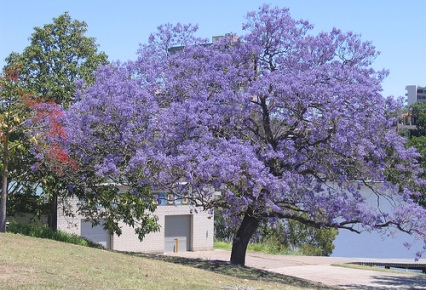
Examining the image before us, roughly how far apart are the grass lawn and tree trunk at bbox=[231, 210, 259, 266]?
18.9 feet

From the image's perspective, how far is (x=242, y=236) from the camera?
21.6 m

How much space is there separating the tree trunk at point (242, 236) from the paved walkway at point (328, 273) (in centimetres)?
411

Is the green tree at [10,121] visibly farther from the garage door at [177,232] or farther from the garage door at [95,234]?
the garage door at [177,232]

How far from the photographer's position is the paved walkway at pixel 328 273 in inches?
995

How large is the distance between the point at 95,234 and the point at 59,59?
1109cm

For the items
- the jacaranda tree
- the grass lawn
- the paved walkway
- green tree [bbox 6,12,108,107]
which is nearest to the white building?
the paved walkway

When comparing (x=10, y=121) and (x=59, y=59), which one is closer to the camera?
(x=10, y=121)

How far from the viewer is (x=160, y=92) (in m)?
20.2

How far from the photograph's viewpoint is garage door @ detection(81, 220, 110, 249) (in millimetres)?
32906

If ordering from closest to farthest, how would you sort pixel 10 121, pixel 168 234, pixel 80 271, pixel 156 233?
1. pixel 80 271
2. pixel 10 121
3. pixel 156 233
4. pixel 168 234

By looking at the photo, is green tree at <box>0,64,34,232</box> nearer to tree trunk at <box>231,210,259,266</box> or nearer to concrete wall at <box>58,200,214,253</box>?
concrete wall at <box>58,200,214,253</box>

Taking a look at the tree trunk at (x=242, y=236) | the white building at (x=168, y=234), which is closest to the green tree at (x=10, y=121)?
the tree trunk at (x=242, y=236)

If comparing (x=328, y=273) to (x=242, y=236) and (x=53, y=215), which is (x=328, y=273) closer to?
(x=242, y=236)

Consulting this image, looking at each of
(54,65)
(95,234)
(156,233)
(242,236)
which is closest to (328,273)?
(242,236)
